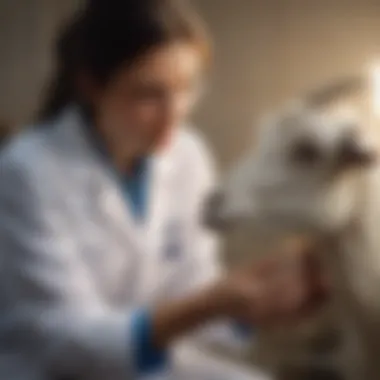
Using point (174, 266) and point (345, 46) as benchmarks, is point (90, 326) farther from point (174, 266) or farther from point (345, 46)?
point (345, 46)

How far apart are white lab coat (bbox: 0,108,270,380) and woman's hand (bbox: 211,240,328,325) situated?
32 millimetres

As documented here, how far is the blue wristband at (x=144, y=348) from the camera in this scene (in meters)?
0.79

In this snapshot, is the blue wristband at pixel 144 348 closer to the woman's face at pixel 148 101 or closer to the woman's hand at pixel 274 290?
the woman's hand at pixel 274 290

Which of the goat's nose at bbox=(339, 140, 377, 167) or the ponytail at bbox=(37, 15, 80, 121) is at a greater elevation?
→ the ponytail at bbox=(37, 15, 80, 121)

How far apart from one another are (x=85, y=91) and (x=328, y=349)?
0.37 m

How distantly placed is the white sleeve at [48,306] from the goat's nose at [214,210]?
12cm

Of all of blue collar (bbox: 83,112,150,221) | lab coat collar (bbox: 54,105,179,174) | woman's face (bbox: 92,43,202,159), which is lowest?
A: blue collar (bbox: 83,112,150,221)

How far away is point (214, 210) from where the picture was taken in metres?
0.82

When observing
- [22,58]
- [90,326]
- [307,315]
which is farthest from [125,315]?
[22,58]

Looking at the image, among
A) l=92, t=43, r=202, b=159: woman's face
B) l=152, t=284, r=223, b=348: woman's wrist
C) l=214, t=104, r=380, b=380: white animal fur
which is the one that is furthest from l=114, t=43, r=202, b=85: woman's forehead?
A: l=152, t=284, r=223, b=348: woman's wrist

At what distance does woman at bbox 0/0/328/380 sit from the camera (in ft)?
2.61

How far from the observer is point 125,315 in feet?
2.63

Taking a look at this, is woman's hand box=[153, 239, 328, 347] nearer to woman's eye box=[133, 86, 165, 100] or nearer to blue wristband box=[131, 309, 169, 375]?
blue wristband box=[131, 309, 169, 375]

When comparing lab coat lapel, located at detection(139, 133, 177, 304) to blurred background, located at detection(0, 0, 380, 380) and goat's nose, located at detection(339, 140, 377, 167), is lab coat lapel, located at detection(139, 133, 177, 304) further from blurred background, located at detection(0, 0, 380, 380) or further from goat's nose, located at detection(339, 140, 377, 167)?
goat's nose, located at detection(339, 140, 377, 167)
